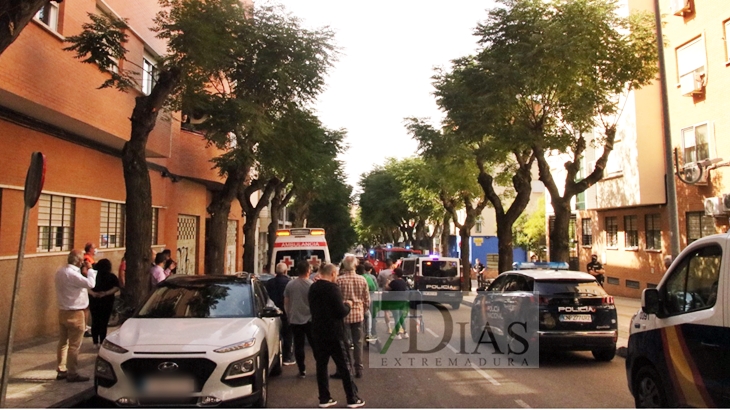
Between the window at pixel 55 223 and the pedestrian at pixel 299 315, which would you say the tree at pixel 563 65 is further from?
the window at pixel 55 223

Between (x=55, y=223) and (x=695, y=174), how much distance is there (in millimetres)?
18540

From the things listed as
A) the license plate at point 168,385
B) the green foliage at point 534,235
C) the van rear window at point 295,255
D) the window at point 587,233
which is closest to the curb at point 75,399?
the license plate at point 168,385

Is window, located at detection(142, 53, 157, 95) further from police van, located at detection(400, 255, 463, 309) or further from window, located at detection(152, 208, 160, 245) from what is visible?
police van, located at detection(400, 255, 463, 309)

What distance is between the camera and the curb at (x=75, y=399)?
6.72m

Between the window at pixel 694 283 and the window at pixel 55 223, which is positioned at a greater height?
the window at pixel 55 223

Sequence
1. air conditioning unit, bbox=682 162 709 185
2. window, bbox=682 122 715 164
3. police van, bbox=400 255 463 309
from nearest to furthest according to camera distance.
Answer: air conditioning unit, bbox=682 162 709 185, window, bbox=682 122 715 164, police van, bbox=400 255 463 309

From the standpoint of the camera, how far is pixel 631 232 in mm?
24781

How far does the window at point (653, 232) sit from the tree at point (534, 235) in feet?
69.4

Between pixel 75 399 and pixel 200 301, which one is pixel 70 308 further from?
pixel 200 301

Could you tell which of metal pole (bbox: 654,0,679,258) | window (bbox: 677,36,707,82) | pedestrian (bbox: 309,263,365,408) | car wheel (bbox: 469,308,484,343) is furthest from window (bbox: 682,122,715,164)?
pedestrian (bbox: 309,263,365,408)

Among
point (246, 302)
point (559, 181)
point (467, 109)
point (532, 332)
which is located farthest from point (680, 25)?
point (246, 302)

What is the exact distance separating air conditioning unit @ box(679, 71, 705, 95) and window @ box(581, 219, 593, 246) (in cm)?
1016

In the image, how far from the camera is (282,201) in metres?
33.4

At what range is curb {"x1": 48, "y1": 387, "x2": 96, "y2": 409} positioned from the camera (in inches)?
264
